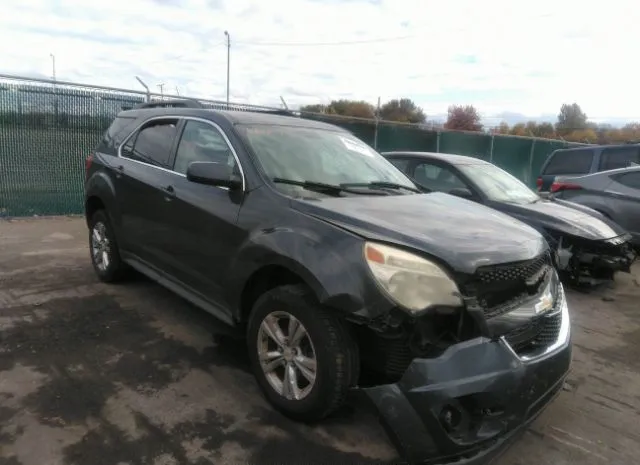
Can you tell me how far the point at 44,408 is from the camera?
10.2 ft

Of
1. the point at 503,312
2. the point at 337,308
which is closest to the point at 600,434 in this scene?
the point at 503,312

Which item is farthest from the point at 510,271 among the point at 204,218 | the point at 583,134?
the point at 583,134

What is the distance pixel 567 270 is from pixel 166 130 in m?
4.73

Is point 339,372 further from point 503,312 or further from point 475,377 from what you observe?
point 503,312

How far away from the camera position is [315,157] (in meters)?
3.89

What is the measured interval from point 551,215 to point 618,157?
16.4 ft

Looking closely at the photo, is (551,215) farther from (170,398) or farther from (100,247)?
(100,247)

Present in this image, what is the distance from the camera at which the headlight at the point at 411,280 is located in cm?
254

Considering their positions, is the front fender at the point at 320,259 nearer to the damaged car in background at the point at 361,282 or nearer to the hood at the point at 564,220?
the damaged car in background at the point at 361,282

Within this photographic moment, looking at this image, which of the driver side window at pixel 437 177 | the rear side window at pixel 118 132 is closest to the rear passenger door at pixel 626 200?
the driver side window at pixel 437 177

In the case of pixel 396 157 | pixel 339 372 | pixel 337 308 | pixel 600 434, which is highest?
pixel 396 157

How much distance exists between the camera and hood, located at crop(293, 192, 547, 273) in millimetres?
2713

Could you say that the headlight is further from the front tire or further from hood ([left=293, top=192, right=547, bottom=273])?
the front tire

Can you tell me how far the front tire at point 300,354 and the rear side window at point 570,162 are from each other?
9.16 m
